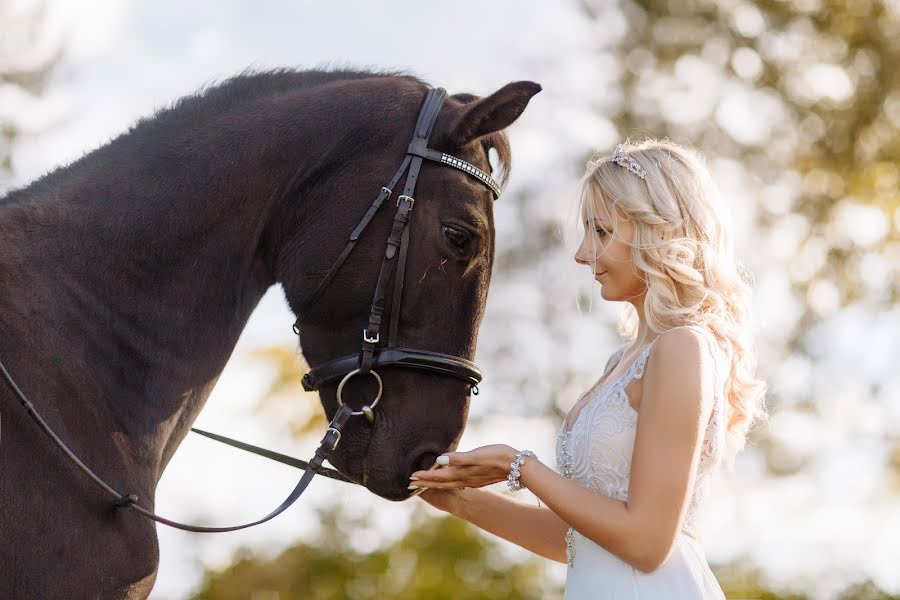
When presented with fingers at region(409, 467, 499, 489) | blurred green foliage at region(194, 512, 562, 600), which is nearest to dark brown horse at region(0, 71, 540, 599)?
fingers at region(409, 467, 499, 489)

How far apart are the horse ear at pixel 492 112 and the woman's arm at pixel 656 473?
40.0 inches

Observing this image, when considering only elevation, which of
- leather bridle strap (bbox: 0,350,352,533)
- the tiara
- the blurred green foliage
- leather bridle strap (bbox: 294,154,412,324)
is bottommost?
the blurred green foliage

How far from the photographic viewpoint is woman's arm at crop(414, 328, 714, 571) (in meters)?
3.03

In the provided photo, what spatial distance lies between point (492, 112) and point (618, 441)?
50.5 inches

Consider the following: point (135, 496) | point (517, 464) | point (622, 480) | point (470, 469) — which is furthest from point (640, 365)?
point (135, 496)

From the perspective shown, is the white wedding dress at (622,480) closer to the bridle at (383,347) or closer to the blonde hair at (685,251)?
the blonde hair at (685,251)

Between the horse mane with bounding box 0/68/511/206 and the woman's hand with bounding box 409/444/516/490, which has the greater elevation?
the horse mane with bounding box 0/68/511/206

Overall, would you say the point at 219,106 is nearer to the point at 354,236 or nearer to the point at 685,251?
the point at 354,236

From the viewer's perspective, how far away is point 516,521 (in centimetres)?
388

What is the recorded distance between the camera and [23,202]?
Answer: 3.13 m

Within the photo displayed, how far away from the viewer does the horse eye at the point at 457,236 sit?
11.5ft

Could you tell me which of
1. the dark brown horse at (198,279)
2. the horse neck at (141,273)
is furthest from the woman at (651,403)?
the horse neck at (141,273)

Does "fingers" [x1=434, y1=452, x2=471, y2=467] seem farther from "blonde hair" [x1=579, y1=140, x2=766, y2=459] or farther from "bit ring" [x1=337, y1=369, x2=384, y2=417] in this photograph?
"blonde hair" [x1=579, y1=140, x2=766, y2=459]

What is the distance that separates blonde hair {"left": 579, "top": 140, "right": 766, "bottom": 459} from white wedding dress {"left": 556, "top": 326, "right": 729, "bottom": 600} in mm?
148
